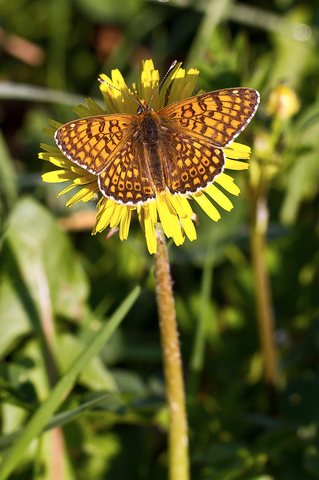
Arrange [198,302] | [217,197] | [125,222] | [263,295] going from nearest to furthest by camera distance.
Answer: [125,222], [217,197], [263,295], [198,302]

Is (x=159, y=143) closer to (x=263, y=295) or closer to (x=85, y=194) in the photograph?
(x=85, y=194)

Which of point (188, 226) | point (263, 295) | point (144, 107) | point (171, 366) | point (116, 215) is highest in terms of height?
point (144, 107)

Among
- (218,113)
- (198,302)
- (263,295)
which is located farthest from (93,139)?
(198,302)

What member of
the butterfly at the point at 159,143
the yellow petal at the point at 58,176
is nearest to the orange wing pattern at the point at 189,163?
the butterfly at the point at 159,143

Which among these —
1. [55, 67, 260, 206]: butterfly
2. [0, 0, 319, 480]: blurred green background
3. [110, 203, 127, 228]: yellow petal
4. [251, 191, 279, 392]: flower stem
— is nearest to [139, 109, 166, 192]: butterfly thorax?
[55, 67, 260, 206]: butterfly

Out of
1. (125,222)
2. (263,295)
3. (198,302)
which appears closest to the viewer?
(125,222)

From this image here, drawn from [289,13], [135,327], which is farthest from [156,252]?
[289,13]

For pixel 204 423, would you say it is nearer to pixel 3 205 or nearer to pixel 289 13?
pixel 3 205
